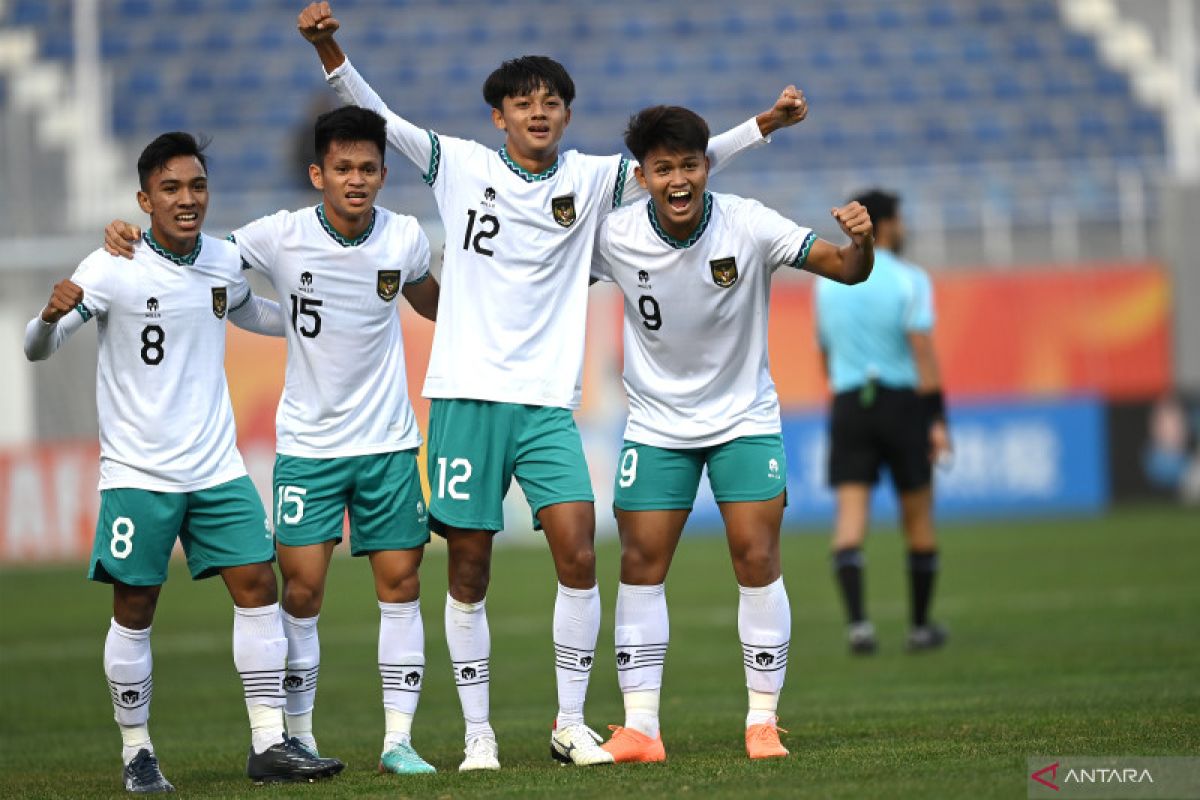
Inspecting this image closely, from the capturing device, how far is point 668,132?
247 inches

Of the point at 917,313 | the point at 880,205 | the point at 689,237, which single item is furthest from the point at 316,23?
the point at 917,313

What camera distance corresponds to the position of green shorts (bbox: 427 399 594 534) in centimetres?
634

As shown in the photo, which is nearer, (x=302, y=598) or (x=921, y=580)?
(x=302, y=598)

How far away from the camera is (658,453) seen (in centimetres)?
655

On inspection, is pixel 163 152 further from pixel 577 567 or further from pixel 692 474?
pixel 692 474

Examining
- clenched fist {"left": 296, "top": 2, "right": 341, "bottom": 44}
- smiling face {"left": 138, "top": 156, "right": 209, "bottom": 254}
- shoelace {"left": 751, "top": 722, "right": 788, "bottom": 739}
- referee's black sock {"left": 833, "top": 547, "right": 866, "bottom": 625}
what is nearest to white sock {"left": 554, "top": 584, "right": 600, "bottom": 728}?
shoelace {"left": 751, "top": 722, "right": 788, "bottom": 739}

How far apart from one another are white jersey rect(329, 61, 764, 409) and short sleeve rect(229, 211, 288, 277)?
53 centimetres

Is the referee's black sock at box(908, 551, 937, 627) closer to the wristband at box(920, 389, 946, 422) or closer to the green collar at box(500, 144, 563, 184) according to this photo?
the wristband at box(920, 389, 946, 422)

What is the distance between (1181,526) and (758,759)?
1258 centimetres

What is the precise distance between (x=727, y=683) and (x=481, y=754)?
11.7ft

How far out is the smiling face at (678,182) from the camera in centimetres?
632

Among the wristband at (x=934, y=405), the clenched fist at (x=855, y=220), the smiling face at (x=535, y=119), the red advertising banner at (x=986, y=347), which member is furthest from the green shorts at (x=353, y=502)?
the red advertising banner at (x=986, y=347)

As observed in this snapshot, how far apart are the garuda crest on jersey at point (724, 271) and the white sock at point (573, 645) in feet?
Result: 3.76

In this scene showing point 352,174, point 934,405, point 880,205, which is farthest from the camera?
point 934,405
